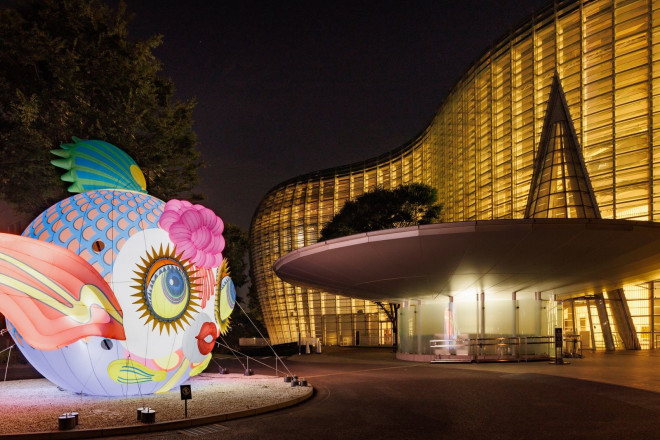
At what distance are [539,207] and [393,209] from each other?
13000 millimetres

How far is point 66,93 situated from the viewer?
20812 mm

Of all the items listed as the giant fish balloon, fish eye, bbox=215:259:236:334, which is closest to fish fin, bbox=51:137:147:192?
the giant fish balloon

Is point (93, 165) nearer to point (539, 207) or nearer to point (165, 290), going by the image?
point (165, 290)

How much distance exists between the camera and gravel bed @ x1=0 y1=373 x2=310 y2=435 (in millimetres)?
9672

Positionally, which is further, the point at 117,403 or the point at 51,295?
the point at 117,403

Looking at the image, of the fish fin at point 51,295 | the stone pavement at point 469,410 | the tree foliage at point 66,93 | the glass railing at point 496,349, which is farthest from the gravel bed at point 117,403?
the glass railing at point 496,349

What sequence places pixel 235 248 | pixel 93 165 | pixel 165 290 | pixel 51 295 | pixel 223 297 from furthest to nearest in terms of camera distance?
pixel 235 248 < pixel 223 297 < pixel 93 165 < pixel 165 290 < pixel 51 295

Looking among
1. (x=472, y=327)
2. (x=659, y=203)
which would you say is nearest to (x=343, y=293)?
(x=472, y=327)

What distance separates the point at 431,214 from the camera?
3997 centimetres

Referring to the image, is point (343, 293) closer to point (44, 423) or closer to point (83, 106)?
point (83, 106)

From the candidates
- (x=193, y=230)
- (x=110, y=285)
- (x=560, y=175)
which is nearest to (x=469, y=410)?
(x=193, y=230)

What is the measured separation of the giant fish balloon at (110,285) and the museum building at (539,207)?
6.82 meters

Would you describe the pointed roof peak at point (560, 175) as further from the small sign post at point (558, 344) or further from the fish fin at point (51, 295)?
the fish fin at point (51, 295)

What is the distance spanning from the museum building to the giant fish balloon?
6.82 meters
